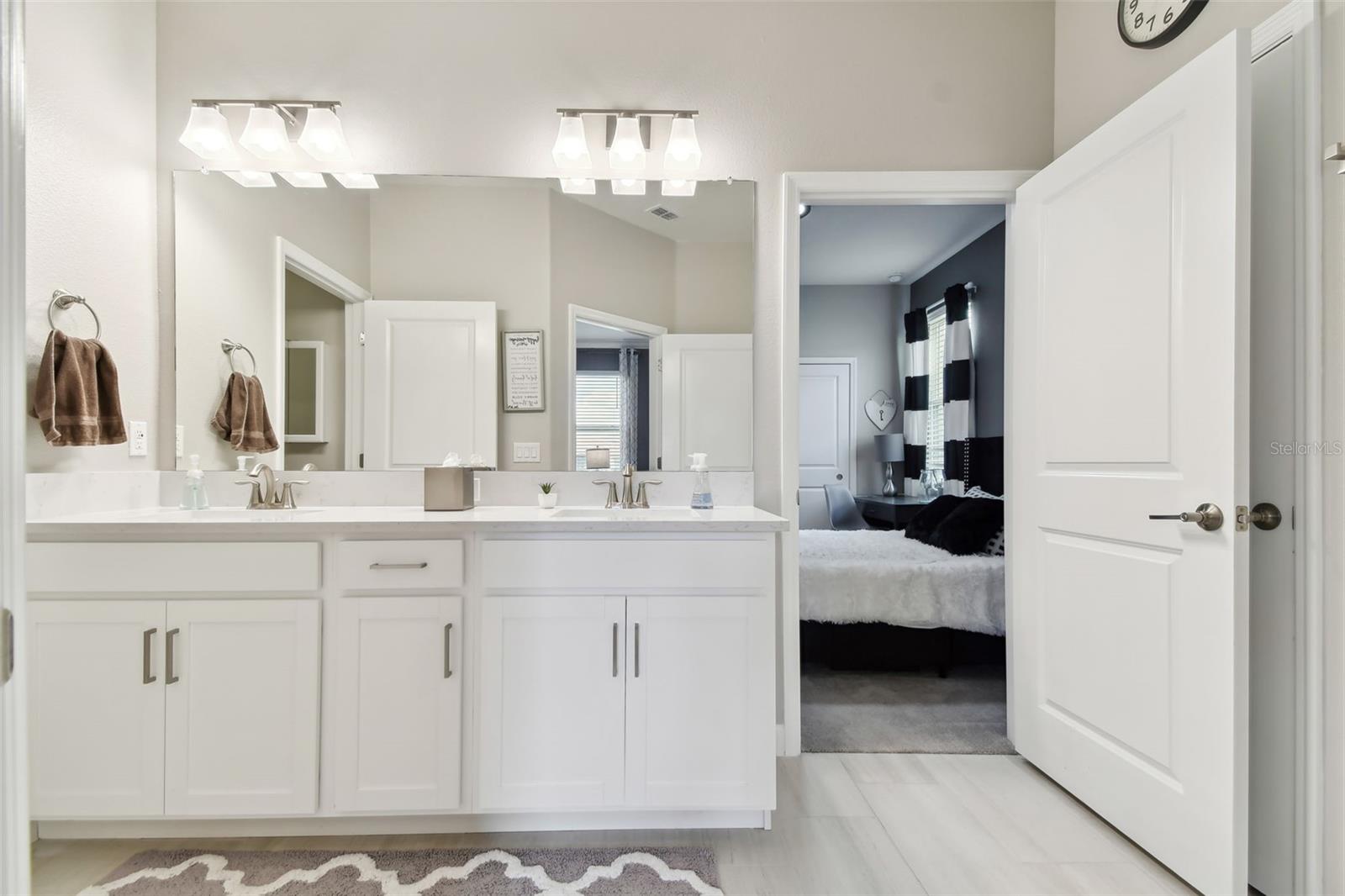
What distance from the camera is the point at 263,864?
1.66m

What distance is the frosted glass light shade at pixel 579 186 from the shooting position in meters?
2.28

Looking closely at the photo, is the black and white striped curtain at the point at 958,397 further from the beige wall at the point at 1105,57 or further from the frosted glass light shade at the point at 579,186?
the frosted glass light shade at the point at 579,186

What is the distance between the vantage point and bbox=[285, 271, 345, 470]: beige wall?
225 cm

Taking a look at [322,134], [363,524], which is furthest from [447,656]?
[322,134]

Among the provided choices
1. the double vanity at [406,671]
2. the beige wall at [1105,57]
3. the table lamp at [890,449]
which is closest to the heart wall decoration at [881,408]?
the table lamp at [890,449]

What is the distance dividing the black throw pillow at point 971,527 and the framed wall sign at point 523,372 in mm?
2096

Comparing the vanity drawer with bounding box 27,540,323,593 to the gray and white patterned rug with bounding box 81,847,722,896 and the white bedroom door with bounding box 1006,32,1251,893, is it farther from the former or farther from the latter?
the white bedroom door with bounding box 1006,32,1251,893

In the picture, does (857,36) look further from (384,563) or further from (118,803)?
(118,803)

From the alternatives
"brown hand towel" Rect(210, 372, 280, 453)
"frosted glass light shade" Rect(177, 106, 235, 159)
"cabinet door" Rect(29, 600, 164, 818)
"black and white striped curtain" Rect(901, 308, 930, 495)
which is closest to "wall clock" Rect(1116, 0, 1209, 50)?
"frosted glass light shade" Rect(177, 106, 235, 159)

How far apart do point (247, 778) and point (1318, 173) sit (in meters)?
2.95

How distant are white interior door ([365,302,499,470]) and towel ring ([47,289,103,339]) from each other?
0.75 metres

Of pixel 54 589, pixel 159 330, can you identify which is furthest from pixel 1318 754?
pixel 159 330

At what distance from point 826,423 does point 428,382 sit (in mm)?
4424

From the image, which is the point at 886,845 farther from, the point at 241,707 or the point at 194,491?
the point at 194,491
